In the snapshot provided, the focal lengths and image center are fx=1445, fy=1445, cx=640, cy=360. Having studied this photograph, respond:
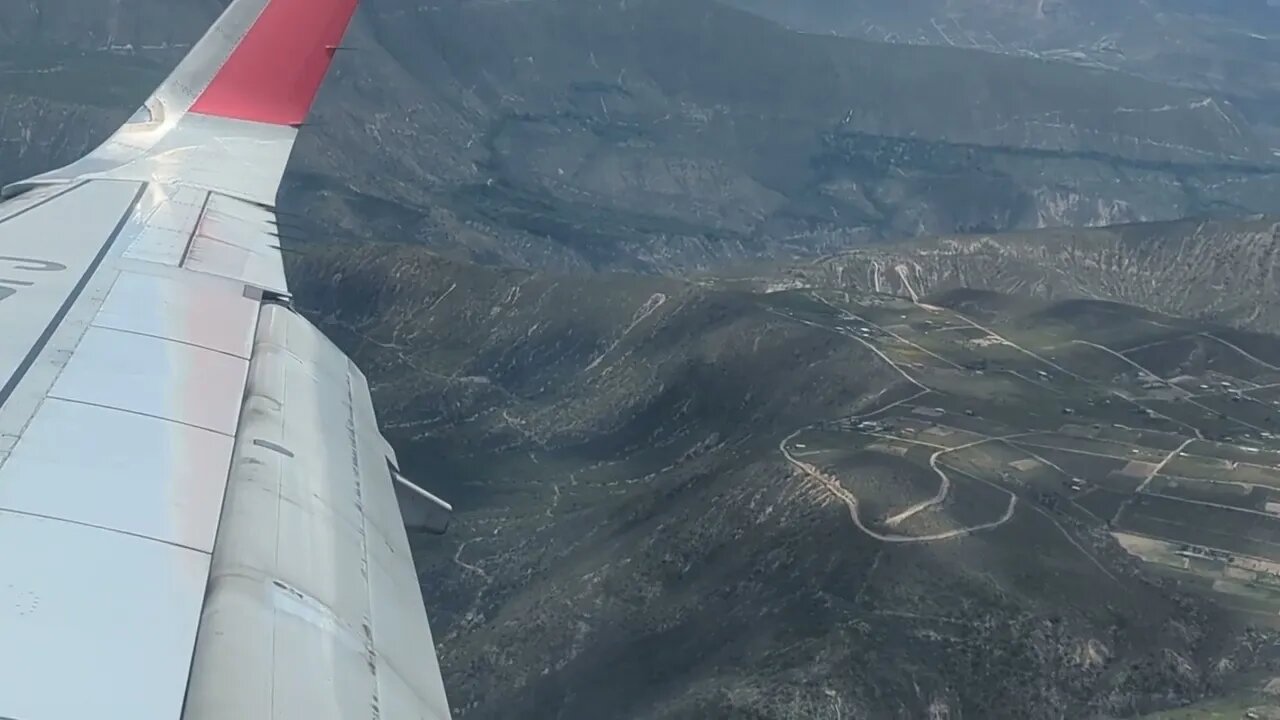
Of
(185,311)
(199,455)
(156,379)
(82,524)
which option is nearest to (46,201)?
(185,311)

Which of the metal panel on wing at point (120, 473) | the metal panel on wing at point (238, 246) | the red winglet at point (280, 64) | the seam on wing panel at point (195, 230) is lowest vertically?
the metal panel on wing at point (238, 246)

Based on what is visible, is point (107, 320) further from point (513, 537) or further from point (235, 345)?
point (513, 537)

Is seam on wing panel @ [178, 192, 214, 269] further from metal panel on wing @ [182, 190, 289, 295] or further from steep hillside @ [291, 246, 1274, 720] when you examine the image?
steep hillside @ [291, 246, 1274, 720]

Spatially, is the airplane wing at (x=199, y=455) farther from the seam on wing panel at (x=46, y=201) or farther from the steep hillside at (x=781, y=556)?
the steep hillside at (x=781, y=556)

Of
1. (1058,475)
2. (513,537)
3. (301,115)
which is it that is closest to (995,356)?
(1058,475)

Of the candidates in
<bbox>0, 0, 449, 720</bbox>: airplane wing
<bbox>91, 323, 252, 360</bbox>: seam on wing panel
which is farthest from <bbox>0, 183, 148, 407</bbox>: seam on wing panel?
<bbox>91, 323, 252, 360</bbox>: seam on wing panel

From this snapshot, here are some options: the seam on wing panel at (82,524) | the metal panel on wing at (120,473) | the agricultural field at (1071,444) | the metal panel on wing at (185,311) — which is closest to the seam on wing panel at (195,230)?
the metal panel on wing at (185,311)

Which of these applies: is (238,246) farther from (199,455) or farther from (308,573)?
(308,573)
